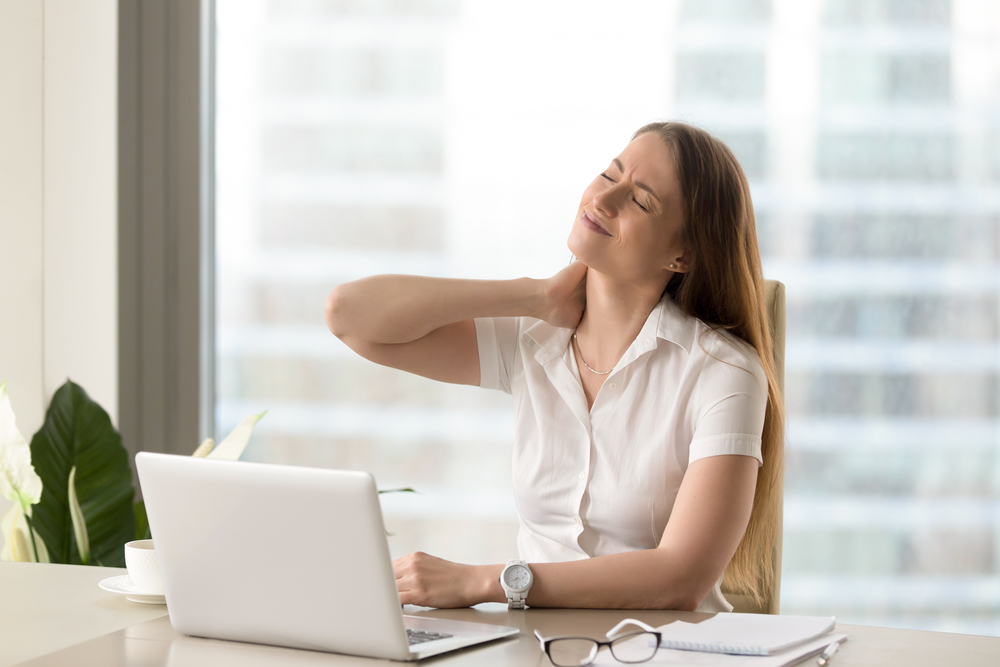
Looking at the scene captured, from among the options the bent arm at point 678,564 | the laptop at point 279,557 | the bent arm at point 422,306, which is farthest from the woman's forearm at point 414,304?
the laptop at point 279,557

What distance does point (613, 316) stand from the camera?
1570mm

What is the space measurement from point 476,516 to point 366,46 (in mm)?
→ 1296

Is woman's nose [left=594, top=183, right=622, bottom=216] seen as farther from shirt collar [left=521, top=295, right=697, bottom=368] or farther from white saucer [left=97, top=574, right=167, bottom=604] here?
white saucer [left=97, top=574, right=167, bottom=604]

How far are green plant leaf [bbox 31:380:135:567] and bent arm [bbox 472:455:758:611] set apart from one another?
119 centimetres

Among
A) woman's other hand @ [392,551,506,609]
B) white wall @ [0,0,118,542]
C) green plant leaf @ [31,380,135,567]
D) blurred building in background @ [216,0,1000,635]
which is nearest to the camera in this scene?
woman's other hand @ [392,551,506,609]

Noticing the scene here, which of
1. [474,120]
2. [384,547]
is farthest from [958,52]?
[384,547]

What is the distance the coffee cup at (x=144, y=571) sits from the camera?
1081mm

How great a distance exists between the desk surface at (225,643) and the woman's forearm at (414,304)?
606mm

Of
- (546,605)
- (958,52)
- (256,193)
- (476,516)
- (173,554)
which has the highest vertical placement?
(958,52)

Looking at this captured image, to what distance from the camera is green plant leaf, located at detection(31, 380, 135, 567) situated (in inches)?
75.9

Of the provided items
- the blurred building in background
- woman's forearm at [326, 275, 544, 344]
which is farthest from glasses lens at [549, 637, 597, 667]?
the blurred building in background

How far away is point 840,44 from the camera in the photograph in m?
2.20

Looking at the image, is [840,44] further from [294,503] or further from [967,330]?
[294,503]

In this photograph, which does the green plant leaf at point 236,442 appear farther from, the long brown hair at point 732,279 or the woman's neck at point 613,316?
the long brown hair at point 732,279
